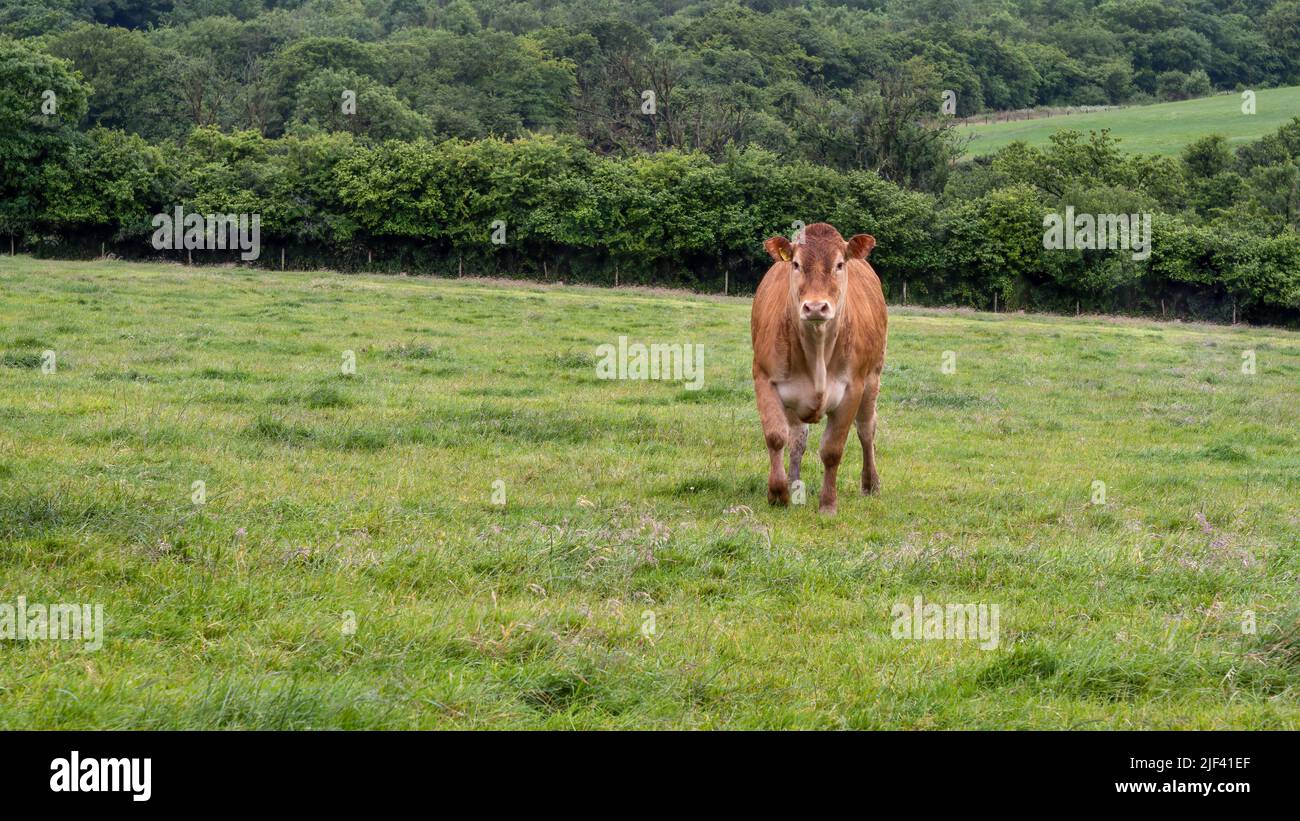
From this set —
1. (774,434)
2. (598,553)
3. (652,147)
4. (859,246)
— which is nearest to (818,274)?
(859,246)

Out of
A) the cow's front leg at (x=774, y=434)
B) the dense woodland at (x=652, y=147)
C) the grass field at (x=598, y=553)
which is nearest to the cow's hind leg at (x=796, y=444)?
the cow's front leg at (x=774, y=434)

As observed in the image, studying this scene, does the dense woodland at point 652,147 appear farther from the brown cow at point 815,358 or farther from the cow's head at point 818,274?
the cow's head at point 818,274

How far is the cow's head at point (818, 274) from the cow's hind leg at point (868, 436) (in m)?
1.56

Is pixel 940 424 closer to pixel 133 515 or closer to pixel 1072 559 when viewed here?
pixel 1072 559

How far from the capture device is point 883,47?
111500 mm

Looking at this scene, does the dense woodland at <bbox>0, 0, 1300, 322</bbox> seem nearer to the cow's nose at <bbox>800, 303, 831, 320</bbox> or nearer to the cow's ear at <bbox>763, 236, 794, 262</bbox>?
the cow's ear at <bbox>763, 236, 794, 262</bbox>

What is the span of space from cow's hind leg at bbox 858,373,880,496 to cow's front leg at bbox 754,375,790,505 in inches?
42.0

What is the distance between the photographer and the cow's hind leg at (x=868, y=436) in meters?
11.3

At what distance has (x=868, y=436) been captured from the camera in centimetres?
1139

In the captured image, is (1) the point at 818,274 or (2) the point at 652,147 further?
(2) the point at 652,147

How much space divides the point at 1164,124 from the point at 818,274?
9831 centimetres

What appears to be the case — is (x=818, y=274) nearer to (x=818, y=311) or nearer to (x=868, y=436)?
(x=818, y=311)
